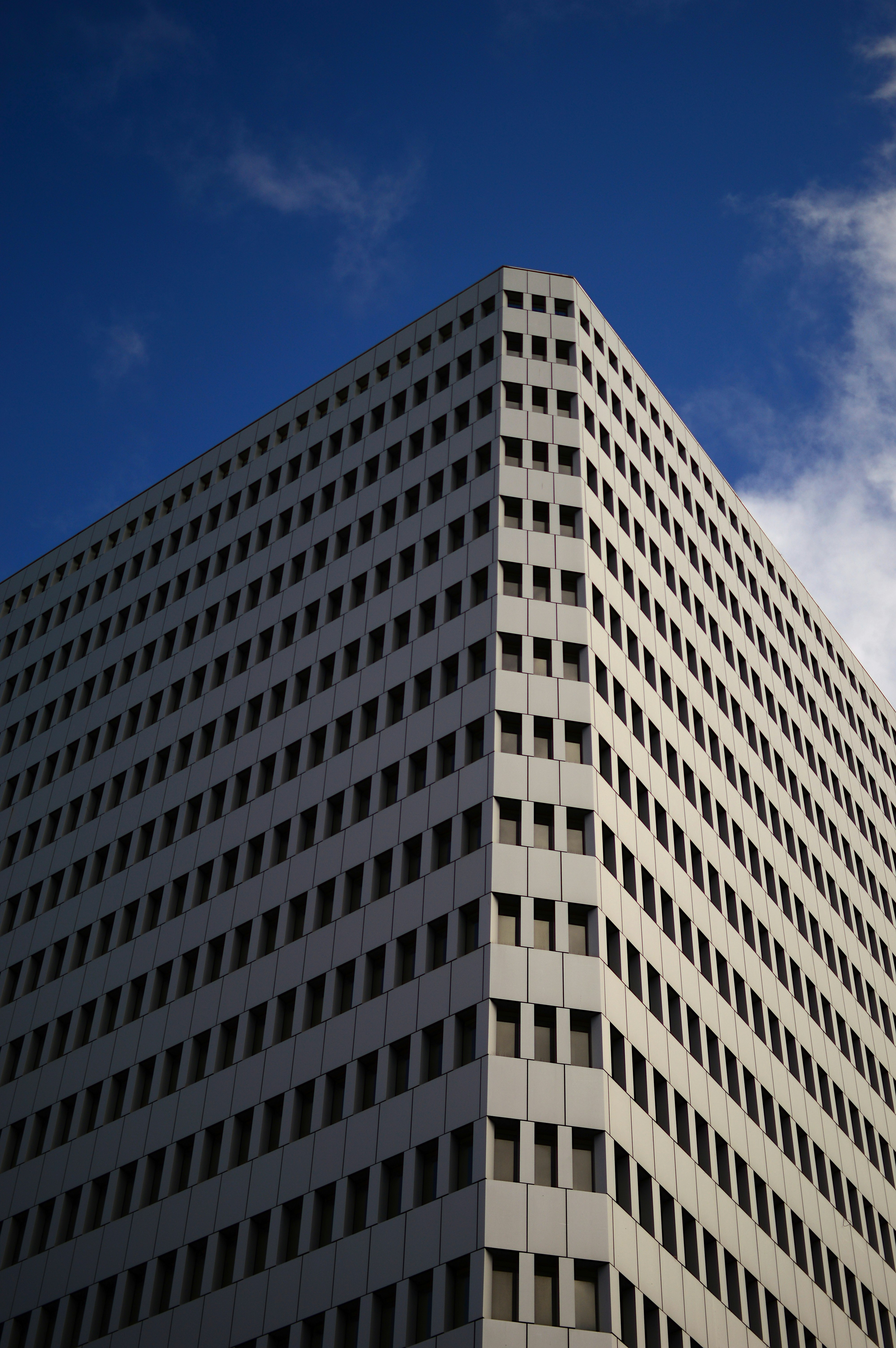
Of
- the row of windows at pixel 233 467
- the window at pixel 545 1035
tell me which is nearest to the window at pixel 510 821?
the window at pixel 545 1035

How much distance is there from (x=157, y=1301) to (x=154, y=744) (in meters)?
25.8

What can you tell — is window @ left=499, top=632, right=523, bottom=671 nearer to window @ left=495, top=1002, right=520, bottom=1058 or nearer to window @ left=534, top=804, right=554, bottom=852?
window @ left=534, top=804, right=554, bottom=852

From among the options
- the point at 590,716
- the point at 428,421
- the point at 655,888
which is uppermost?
the point at 428,421

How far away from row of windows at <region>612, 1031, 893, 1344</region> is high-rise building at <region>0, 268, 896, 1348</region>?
0.61 feet

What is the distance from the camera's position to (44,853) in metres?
67.9

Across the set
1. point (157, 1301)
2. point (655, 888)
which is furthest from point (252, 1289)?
point (655, 888)

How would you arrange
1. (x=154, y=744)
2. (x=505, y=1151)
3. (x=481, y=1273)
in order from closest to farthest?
1. (x=481, y=1273)
2. (x=505, y=1151)
3. (x=154, y=744)

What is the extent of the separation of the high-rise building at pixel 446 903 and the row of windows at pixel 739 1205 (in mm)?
187

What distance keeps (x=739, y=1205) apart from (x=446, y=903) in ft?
49.7

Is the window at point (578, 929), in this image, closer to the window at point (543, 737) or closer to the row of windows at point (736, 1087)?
the row of windows at point (736, 1087)

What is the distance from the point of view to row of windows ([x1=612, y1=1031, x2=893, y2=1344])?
149 feet

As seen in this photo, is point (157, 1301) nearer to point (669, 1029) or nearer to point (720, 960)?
point (669, 1029)

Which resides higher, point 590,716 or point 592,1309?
point 590,716

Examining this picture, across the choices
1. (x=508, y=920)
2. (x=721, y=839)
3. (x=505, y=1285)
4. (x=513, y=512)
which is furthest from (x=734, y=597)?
(x=505, y=1285)
